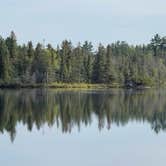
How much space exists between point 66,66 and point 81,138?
89.1m

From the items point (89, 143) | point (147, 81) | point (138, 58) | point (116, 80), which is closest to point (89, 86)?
point (116, 80)

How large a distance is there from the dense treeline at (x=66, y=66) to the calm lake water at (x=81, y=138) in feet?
206

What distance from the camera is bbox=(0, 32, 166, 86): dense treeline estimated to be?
112 metres

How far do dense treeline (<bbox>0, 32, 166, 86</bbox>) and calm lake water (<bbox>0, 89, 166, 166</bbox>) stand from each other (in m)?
62.8

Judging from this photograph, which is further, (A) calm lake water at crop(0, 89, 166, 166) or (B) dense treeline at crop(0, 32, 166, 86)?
(B) dense treeline at crop(0, 32, 166, 86)

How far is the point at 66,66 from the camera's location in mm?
119250

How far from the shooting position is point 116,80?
12481 centimetres

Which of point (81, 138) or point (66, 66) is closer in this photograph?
point (81, 138)

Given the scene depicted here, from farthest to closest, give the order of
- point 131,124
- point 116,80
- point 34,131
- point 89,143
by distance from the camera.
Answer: point 116,80 → point 131,124 → point 34,131 → point 89,143

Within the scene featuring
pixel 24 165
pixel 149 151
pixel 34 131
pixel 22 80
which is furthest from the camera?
pixel 22 80

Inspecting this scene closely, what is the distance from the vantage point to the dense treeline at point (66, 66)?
112 metres

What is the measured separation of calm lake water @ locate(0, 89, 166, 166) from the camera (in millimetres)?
23859

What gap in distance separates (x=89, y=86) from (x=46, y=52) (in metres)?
11.3

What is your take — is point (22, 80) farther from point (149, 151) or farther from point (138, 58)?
point (149, 151)
